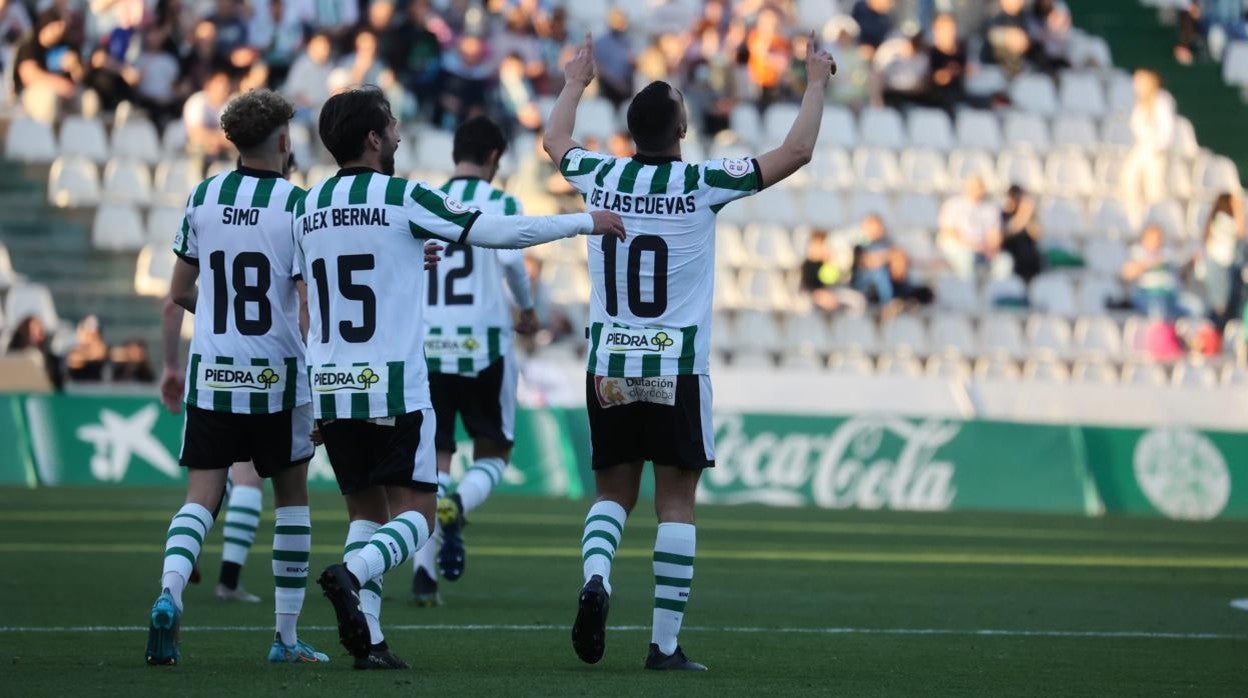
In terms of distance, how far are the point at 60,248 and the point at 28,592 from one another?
12.9 meters

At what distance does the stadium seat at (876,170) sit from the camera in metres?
25.6

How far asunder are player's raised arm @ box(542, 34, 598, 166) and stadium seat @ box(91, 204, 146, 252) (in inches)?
591

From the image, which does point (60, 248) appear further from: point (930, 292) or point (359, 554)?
point (359, 554)

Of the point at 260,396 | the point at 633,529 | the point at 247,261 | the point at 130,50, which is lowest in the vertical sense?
the point at 633,529

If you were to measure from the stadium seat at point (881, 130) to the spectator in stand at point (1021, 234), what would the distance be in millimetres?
2010

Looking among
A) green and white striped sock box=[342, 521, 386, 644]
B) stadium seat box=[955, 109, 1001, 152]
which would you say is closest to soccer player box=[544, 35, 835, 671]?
green and white striped sock box=[342, 521, 386, 644]

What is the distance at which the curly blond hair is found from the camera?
25.8 feet

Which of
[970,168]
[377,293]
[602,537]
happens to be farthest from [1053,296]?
[377,293]

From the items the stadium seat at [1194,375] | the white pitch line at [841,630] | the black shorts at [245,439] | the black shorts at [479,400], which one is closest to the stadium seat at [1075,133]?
the stadium seat at [1194,375]

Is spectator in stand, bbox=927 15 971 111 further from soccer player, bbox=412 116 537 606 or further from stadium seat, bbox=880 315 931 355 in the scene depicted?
soccer player, bbox=412 116 537 606

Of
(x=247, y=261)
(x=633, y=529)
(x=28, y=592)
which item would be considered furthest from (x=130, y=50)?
(x=247, y=261)

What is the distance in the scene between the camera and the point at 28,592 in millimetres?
10680

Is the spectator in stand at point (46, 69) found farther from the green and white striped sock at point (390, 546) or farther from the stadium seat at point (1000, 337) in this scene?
the green and white striped sock at point (390, 546)

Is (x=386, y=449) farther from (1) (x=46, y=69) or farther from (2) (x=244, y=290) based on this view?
(1) (x=46, y=69)
